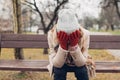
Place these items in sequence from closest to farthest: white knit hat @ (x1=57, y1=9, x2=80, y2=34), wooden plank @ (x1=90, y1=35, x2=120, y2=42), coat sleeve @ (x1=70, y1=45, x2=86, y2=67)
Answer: white knit hat @ (x1=57, y1=9, x2=80, y2=34), coat sleeve @ (x1=70, y1=45, x2=86, y2=67), wooden plank @ (x1=90, y1=35, x2=120, y2=42)

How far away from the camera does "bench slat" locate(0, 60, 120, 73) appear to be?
5.79m

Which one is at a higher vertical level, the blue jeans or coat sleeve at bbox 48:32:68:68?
coat sleeve at bbox 48:32:68:68

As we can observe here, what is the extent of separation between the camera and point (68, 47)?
12.7 ft

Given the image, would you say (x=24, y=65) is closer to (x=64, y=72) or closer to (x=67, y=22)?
(x=64, y=72)

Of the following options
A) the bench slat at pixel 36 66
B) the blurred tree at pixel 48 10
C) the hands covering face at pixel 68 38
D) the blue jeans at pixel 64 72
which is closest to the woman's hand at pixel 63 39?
the hands covering face at pixel 68 38

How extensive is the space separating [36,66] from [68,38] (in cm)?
233

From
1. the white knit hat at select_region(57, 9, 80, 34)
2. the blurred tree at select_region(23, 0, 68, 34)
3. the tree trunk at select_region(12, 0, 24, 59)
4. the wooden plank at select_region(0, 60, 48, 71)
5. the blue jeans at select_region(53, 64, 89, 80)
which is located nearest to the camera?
the white knit hat at select_region(57, 9, 80, 34)

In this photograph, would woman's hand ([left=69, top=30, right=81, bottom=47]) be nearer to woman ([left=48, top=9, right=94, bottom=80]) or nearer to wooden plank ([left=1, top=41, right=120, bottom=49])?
woman ([left=48, top=9, right=94, bottom=80])

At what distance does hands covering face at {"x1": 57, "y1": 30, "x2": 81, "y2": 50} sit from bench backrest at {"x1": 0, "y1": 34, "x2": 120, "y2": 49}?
3233mm

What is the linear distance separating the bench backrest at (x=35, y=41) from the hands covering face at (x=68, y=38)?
323 centimetres

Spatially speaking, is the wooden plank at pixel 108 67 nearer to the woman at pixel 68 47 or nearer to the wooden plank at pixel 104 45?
the wooden plank at pixel 104 45

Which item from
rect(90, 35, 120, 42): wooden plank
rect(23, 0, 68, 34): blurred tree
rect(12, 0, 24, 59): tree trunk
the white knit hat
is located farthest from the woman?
rect(23, 0, 68, 34): blurred tree

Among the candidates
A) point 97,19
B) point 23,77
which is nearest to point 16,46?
point 23,77

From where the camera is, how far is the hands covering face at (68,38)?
12.3 ft
